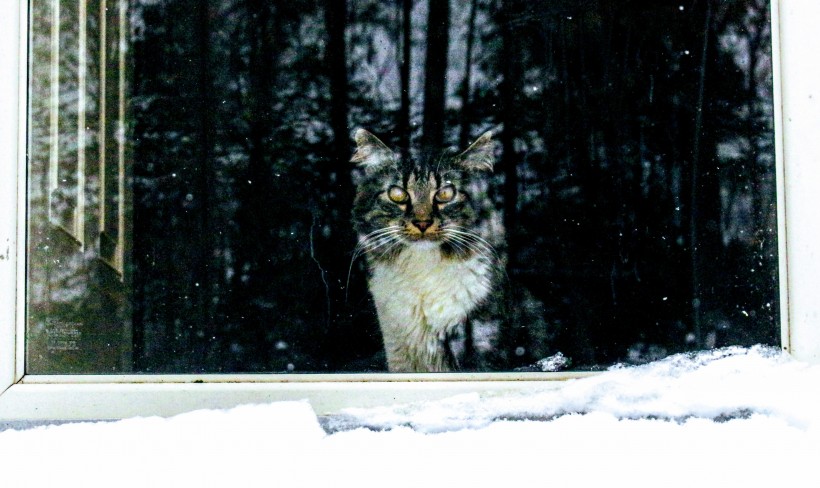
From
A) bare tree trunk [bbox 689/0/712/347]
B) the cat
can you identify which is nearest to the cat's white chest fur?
the cat

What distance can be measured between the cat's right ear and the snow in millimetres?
562

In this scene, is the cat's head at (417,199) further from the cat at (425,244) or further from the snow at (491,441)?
the snow at (491,441)

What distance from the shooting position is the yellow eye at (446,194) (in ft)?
4.97

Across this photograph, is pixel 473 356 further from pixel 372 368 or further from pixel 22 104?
pixel 22 104

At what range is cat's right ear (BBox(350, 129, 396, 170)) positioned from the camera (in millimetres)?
1457

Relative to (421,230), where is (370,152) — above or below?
above

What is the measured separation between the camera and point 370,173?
1480mm

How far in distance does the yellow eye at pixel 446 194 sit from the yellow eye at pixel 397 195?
81 mm

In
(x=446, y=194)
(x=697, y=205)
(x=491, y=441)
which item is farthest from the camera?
(x=446, y=194)

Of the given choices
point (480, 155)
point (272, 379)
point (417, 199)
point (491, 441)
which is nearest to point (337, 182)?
point (417, 199)

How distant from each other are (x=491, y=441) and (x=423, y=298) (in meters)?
0.39

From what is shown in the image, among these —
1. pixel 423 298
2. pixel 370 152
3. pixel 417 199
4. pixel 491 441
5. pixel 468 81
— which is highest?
pixel 468 81

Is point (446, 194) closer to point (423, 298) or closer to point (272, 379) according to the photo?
point (423, 298)

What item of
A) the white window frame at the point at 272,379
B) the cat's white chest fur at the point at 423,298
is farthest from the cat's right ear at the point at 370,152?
the white window frame at the point at 272,379
